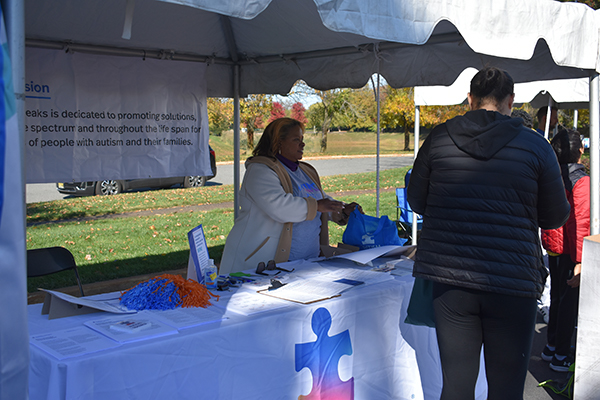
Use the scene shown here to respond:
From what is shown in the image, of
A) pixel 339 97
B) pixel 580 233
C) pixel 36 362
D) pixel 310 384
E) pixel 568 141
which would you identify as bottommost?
pixel 310 384

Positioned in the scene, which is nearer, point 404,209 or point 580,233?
point 580,233

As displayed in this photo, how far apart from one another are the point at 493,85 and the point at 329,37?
2.32m

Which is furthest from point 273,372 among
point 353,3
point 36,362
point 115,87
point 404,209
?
point 404,209

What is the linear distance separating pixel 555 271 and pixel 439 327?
2255 millimetres

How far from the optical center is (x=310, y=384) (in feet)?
7.74

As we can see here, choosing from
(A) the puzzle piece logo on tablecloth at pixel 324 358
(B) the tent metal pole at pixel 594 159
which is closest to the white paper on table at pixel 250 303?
(A) the puzzle piece logo on tablecloth at pixel 324 358

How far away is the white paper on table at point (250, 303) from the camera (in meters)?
2.30

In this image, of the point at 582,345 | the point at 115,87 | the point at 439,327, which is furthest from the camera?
the point at 115,87

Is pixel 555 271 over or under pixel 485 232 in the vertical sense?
under

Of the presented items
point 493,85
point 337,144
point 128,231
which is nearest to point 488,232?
point 493,85

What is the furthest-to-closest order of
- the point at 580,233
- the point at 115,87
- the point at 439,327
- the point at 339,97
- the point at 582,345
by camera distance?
the point at 339,97 < the point at 115,87 < the point at 580,233 < the point at 582,345 < the point at 439,327

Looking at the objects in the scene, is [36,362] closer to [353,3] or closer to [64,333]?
[64,333]

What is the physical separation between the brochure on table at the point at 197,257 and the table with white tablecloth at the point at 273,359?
9.9 inches

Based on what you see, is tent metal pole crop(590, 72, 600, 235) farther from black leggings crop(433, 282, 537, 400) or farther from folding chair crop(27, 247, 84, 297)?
folding chair crop(27, 247, 84, 297)
